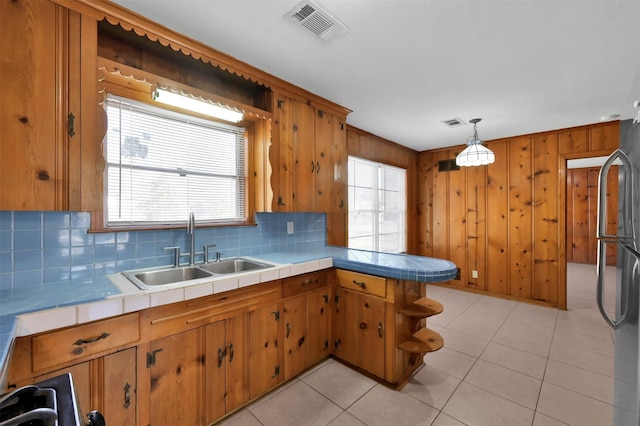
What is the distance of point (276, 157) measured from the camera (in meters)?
2.41

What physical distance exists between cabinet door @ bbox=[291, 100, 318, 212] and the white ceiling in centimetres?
25

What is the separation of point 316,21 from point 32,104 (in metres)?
1.54

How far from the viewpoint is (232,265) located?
2.31 metres

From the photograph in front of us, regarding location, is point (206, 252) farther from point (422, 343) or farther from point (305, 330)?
point (422, 343)

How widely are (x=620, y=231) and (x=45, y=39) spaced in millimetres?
2930

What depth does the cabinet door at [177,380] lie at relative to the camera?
1497 mm

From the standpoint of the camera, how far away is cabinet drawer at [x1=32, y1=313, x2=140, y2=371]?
1174 millimetres

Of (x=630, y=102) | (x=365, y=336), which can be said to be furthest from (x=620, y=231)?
(x=365, y=336)

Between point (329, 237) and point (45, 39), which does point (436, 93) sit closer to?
point (329, 237)

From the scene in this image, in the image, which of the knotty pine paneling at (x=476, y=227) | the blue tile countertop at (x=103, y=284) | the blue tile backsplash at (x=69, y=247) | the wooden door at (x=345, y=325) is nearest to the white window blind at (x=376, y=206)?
the knotty pine paneling at (x=476, y=227)

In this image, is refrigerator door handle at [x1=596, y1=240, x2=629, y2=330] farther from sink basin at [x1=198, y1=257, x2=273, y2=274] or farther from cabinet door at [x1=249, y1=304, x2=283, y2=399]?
sink basin at [x1=198, y1=257, x2=273, y2=274]

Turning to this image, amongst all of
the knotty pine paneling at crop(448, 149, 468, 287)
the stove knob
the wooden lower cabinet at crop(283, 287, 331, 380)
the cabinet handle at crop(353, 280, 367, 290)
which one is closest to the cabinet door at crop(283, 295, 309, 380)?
the wooden lower cabinet at crop(283, 287, 331, 380)

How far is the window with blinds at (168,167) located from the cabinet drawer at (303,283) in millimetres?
814

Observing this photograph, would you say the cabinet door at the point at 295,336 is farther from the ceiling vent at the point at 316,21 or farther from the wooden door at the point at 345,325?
the ceiling vent at the point at 316,21
